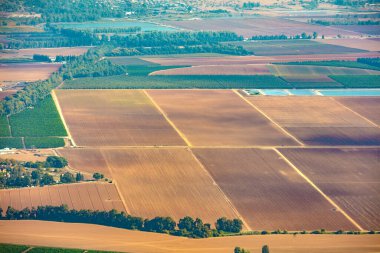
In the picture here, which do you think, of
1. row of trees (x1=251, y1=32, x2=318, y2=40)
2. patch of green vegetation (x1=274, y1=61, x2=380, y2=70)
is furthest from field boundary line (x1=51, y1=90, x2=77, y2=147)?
row of trees (x1=251, y1=32, x2=318, y2=40)

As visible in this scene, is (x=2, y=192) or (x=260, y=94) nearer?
(x=2, y=192)

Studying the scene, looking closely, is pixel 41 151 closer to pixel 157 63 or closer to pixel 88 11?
pixel 157 63

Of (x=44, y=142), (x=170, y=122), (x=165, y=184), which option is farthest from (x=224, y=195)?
(x=170, y=122)

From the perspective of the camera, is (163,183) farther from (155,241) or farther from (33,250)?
(33,250)

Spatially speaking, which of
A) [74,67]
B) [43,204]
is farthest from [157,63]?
[43,204]

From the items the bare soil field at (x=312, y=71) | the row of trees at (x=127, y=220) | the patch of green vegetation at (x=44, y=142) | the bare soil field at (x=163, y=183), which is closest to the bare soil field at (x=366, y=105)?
the bare soil field at (x=312, y=71)
